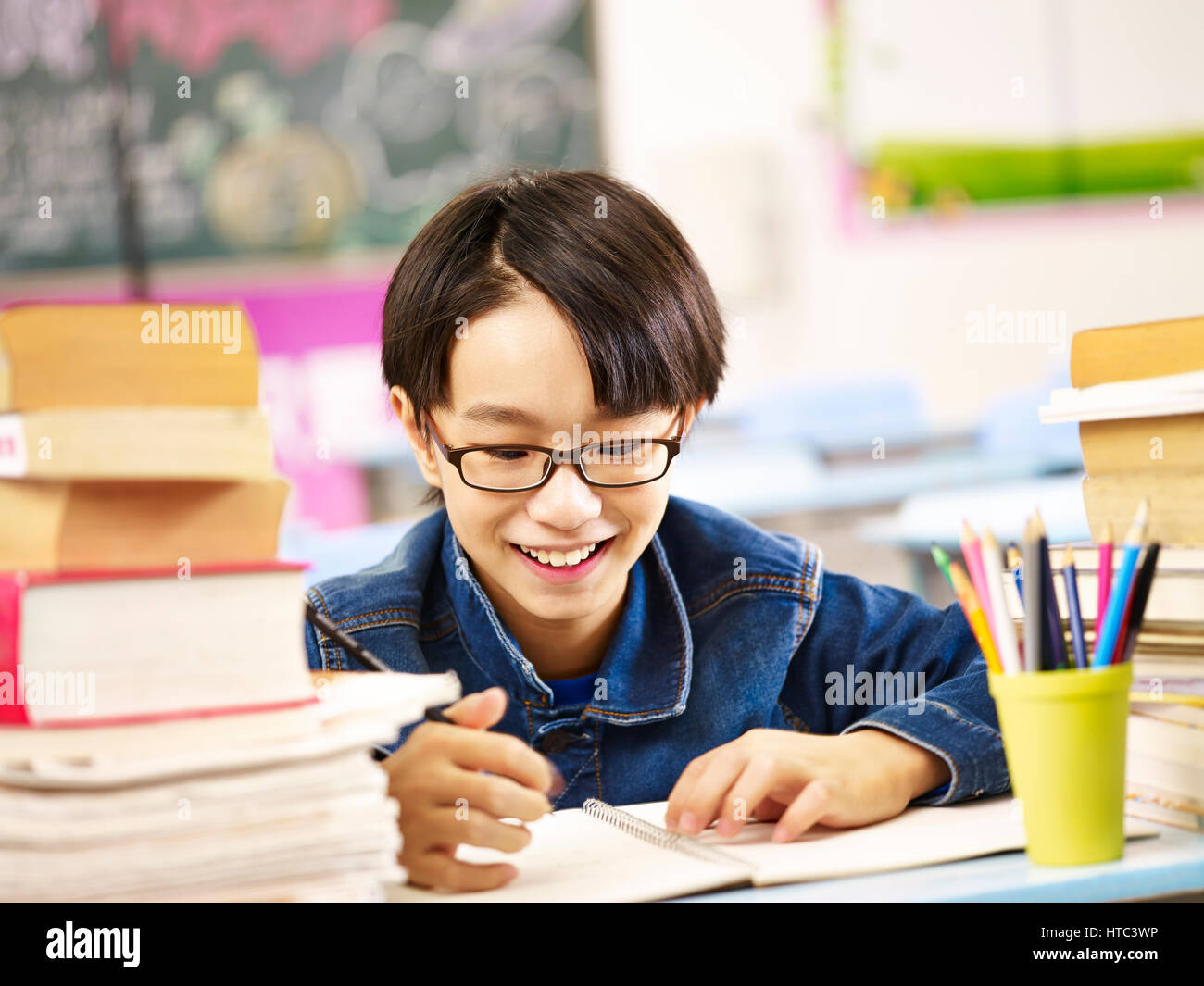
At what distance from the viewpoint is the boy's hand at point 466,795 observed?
757 mm

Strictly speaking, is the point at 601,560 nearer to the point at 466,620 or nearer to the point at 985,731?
the point at 466,620

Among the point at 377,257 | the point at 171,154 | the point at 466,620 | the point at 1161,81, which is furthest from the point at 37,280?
the point at 1161,81

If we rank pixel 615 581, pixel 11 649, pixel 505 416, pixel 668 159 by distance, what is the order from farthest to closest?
pixel 668 159 < pixel 615 581 < pixel 505 416 < pixel 11 649

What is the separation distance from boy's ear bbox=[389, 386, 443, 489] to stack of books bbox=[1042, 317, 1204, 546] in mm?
556

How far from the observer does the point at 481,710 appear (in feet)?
2.60

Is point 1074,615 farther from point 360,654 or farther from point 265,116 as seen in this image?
point 265,116

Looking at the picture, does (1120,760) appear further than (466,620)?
No

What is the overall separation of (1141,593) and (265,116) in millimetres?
4695

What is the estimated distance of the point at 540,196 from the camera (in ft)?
3.95

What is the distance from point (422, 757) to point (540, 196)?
0.60 metres

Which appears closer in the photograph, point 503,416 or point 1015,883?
point 1015,883

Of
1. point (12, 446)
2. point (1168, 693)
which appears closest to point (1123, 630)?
point (1168, 693)

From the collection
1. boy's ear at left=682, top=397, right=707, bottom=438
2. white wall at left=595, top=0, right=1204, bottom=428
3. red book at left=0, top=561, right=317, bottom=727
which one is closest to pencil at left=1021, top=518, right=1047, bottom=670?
red book at left=0, top=561, right=317, bottom=727

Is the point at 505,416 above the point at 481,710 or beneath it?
above
